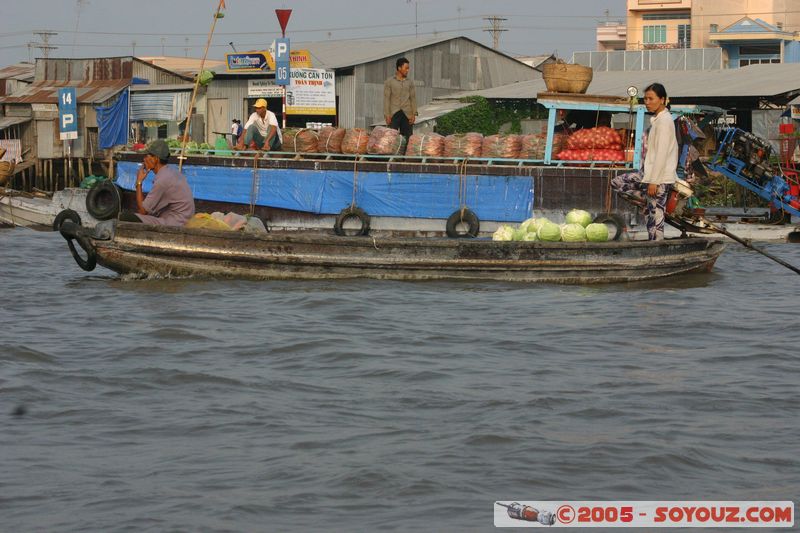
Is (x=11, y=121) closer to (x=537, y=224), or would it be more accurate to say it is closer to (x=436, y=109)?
(x=436, y=109)

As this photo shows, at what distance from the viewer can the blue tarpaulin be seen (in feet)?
107

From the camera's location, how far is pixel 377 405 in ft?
22.5

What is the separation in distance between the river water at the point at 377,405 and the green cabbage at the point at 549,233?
3.22ft

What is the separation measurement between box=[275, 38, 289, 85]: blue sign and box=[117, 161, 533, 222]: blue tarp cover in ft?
23.6

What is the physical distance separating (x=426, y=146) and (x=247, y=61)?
1699 cm

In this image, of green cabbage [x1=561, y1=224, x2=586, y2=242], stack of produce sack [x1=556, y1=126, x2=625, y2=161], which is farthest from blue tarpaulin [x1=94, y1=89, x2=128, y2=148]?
green cabbage [x1=561, y1=224, x2=586, y2=242]

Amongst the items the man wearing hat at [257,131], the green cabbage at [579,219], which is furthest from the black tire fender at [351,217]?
the green cabbage at [579,219]

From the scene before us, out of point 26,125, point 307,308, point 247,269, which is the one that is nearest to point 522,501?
point 307,308

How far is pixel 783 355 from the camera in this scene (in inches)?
336

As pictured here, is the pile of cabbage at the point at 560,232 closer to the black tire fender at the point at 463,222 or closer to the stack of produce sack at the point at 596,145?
the stack of produce sack at the point at 596,145

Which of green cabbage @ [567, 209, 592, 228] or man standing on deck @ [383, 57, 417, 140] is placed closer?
green cabbage @ [567, 209, 592, 228]

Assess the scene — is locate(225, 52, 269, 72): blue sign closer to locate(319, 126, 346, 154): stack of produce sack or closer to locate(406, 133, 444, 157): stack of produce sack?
locate(319, 126, 346, 154): stack of produce sack

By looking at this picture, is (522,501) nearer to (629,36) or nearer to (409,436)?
(409,436)

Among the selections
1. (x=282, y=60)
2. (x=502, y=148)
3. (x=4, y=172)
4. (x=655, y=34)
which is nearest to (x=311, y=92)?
(x=282, y=60)
